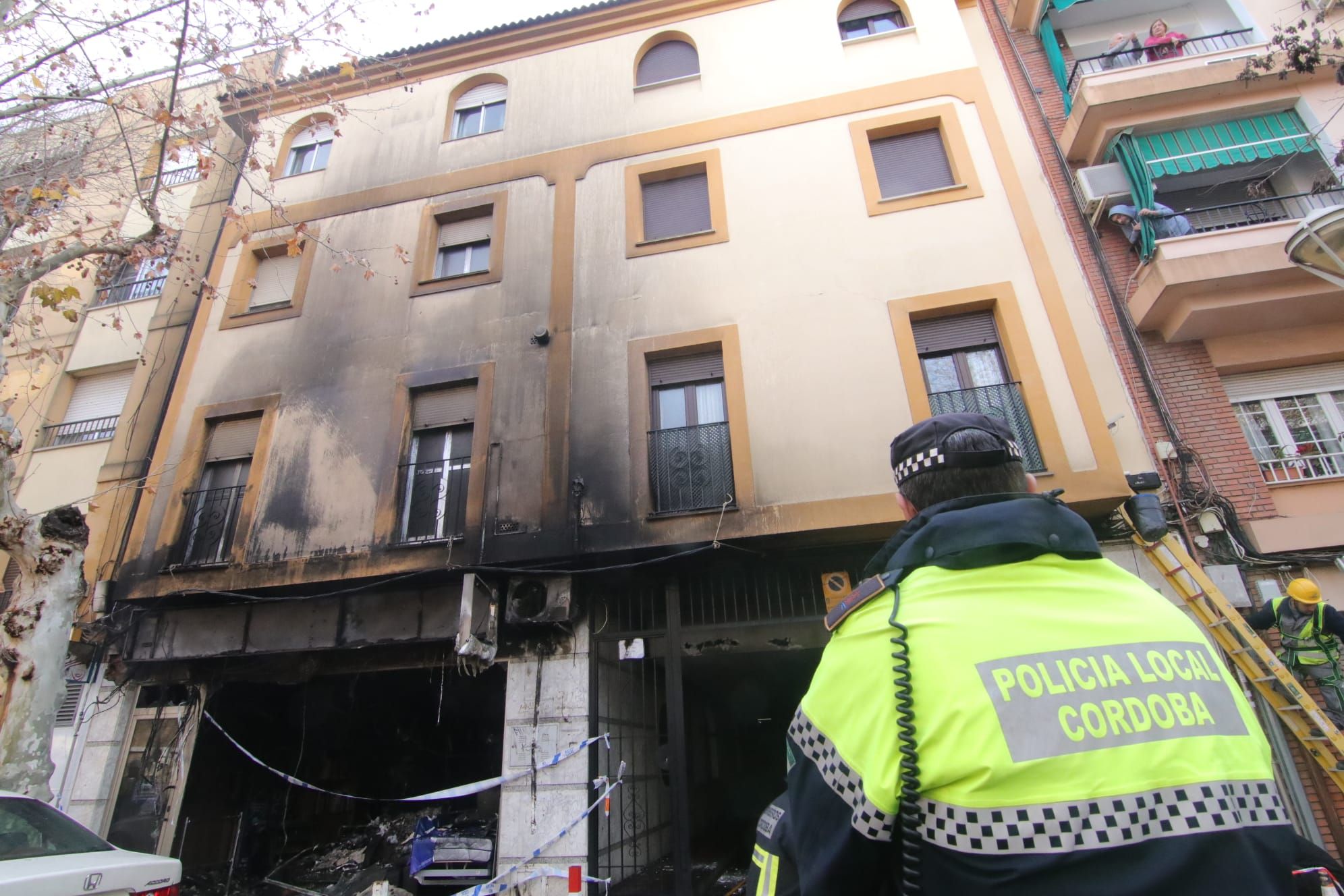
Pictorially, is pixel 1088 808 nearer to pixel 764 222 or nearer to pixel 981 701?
pixel 981 701

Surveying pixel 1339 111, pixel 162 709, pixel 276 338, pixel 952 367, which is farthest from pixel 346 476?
pixel 1339 111

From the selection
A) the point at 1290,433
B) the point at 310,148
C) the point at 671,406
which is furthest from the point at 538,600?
the point at 310,148

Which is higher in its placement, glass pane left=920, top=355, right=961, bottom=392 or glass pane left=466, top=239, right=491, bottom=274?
glass pane left=466, top=239, right=491, bottom=274

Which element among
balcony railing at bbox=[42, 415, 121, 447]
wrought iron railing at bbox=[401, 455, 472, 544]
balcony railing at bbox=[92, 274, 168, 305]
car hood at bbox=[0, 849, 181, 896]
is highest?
balcony railing at bbox=[92, 274, 168, 305]

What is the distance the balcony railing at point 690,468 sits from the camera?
7.83m

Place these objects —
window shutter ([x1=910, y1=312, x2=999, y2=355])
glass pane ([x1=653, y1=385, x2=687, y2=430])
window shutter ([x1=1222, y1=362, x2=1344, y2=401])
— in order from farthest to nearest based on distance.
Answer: glass pane ([x1=653, y1=385, x2=687, y2=430]), window shutter ([x1=910, y1=312, x2=999, y2=355]), window shutter ([x1=1222, y1=362, x2=1344, y2=401])

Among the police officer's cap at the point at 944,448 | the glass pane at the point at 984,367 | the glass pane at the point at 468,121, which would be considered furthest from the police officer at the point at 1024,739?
the glass pane at the point at 468,121

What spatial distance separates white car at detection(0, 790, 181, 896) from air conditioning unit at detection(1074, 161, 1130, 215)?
11.8 m

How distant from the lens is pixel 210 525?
9102mm

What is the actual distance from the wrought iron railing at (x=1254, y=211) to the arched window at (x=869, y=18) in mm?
5148

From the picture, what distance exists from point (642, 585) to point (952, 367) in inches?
183

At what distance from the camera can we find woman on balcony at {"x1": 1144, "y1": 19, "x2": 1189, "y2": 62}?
29.6 feet

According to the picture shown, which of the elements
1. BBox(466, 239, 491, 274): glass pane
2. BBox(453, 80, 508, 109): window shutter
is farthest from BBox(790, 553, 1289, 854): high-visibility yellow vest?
BBox(453, 80, 508, 109): window shutter

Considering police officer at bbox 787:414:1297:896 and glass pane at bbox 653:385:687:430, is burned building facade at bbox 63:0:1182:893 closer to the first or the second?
glass pane at bbox 653:385:687:430
